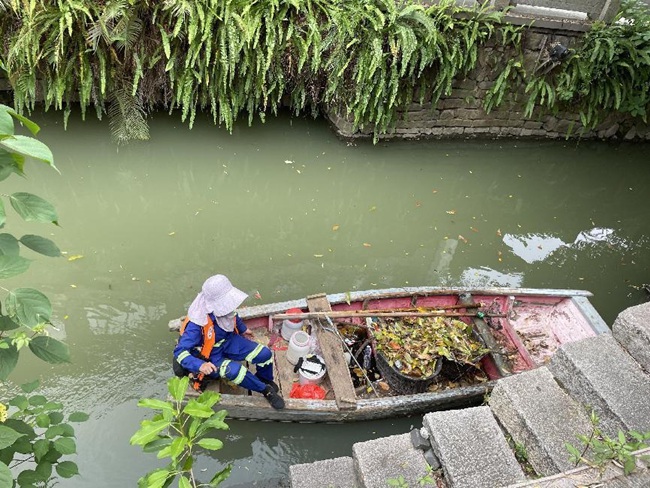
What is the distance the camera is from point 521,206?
746 centimetres

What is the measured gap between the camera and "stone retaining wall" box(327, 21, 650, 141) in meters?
7.85

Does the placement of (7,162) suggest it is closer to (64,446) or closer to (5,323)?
(5,323)

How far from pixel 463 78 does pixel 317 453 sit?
6.19 meters

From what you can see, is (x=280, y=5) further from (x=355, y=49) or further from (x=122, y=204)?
(x=122, y=204)

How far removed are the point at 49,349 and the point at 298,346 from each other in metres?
2.64

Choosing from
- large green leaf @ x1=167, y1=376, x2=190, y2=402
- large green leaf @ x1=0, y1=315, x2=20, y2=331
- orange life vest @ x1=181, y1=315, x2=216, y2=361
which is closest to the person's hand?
orange life vest @ x1=181, y1=315, x2=216, y2=361

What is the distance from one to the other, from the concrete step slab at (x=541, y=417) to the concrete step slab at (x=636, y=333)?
47cm

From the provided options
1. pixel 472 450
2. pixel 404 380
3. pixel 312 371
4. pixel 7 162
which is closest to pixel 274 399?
pixel 312 371

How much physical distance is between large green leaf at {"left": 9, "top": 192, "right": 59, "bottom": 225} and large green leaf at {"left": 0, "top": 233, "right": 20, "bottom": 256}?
0.09 metres

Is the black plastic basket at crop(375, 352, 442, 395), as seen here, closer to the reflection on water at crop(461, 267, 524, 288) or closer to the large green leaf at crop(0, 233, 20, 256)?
the reflection on water at crop(461, 267, 524, 288)

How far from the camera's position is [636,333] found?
2.87 metres

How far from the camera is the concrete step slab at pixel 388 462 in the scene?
105 inches

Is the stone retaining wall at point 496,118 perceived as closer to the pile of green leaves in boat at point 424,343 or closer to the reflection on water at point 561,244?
the reflection on water at point 561,244

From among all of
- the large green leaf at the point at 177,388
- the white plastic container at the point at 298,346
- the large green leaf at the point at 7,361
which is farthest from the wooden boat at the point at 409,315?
the large green leaf at the point at 7,361
